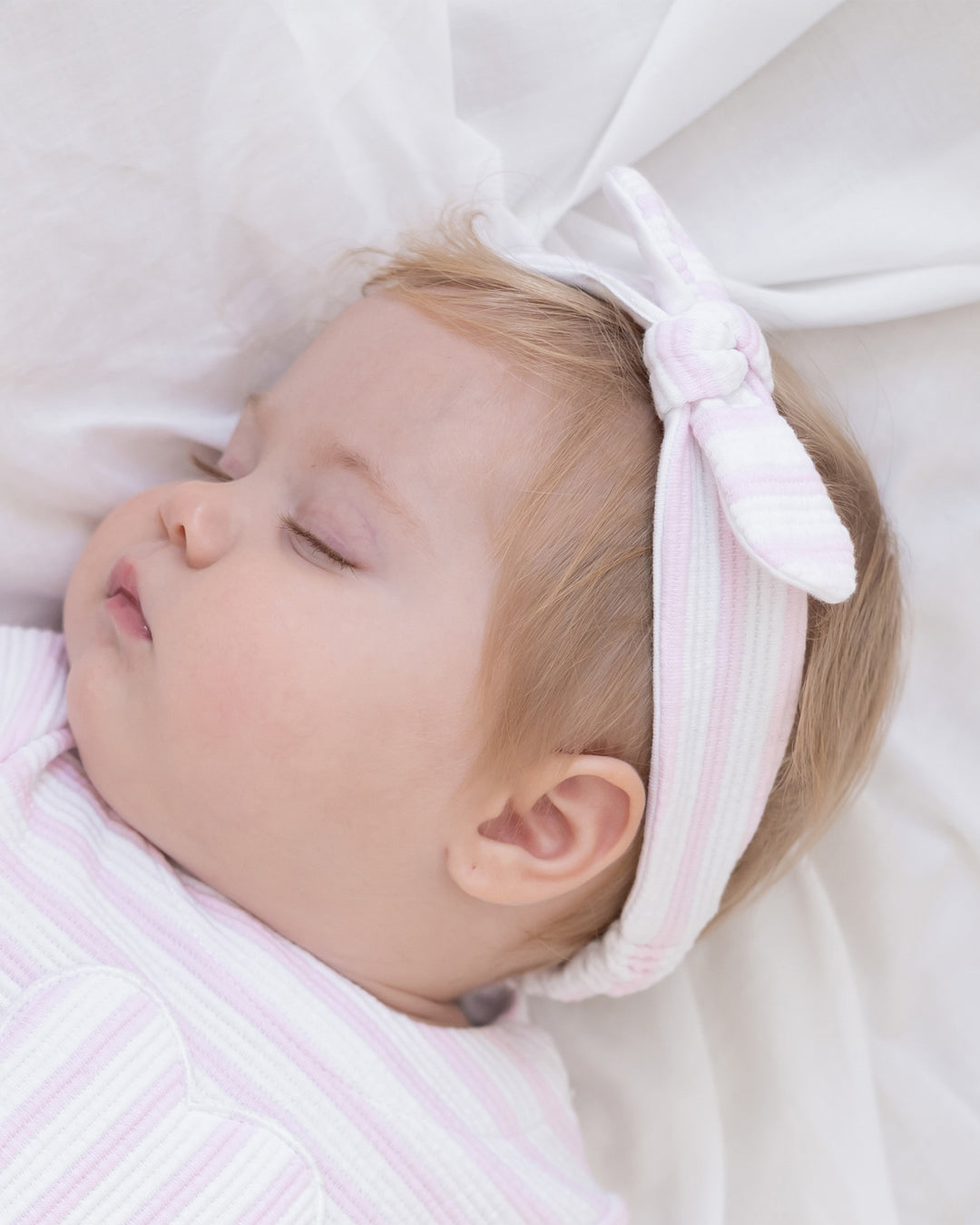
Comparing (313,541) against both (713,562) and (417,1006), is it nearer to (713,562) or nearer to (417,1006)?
(713,562)

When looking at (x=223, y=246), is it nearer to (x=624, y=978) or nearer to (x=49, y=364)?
(x=49, y=364)

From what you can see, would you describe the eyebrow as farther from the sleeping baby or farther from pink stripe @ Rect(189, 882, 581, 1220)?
pink stripe @ Rect(189, 882, 581, 1220)

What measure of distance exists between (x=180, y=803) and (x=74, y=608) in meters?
0.24

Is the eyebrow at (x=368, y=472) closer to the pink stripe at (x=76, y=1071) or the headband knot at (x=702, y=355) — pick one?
the headband knot at (x=702, y=355)

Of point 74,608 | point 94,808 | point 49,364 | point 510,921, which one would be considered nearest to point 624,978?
point 510,921

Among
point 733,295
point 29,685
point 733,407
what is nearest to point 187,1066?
point 29,685

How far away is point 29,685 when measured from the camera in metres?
1.12

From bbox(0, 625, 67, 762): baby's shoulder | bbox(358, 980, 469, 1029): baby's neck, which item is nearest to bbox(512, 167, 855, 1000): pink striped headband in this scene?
bbox(358, 980, 469, 1029): baby's neck

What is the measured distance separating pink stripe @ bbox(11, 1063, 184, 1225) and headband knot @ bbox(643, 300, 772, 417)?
0.73 m

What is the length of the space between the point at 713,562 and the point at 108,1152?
0.71 metres

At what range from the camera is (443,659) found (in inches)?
38.8

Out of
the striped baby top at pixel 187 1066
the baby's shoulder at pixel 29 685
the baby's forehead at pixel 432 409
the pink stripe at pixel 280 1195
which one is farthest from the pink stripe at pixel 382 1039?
the baby's forehead at pixel 432 409

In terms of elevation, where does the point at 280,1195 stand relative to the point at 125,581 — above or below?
below

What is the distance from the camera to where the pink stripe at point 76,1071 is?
36.4 inches
